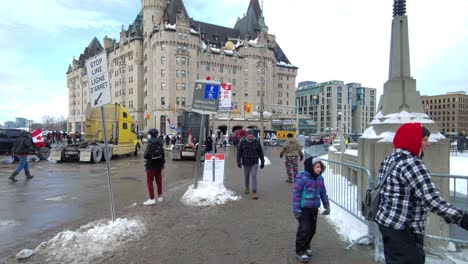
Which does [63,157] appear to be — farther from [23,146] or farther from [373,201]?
[373,201]

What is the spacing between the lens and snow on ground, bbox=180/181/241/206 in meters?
8.02

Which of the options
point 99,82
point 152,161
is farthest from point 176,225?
point 99,82

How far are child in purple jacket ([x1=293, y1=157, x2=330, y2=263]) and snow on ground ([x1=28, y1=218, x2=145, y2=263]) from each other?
8.87ft

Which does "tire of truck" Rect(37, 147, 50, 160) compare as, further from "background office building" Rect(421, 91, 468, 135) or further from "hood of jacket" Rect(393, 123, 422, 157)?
"background office building" Rect(421, 91, 468, 135)

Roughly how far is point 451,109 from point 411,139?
312ft

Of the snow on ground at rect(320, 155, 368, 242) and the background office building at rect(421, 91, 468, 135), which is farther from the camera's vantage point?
the background office building at rect(421, 91, 468, 135)

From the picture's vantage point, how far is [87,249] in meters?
4.77

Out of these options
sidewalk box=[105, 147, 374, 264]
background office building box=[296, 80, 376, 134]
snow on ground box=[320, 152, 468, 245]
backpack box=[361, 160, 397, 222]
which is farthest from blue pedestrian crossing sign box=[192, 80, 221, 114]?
background office building box=[296, 80, 376, 134]

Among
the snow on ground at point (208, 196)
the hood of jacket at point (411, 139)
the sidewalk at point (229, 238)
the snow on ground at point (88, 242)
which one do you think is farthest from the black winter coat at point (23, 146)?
the hood of jacket at point (411, 139)

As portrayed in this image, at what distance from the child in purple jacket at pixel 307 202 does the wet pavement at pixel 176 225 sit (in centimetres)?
23

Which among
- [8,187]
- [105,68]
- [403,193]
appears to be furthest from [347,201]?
[8,187]

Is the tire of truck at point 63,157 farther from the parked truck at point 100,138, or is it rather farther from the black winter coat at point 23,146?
the black winter coat at point 23,146

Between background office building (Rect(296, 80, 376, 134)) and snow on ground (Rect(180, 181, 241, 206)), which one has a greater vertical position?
background office building (Rect(296, 80, 376, 134))

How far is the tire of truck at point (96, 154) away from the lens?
753 inches
